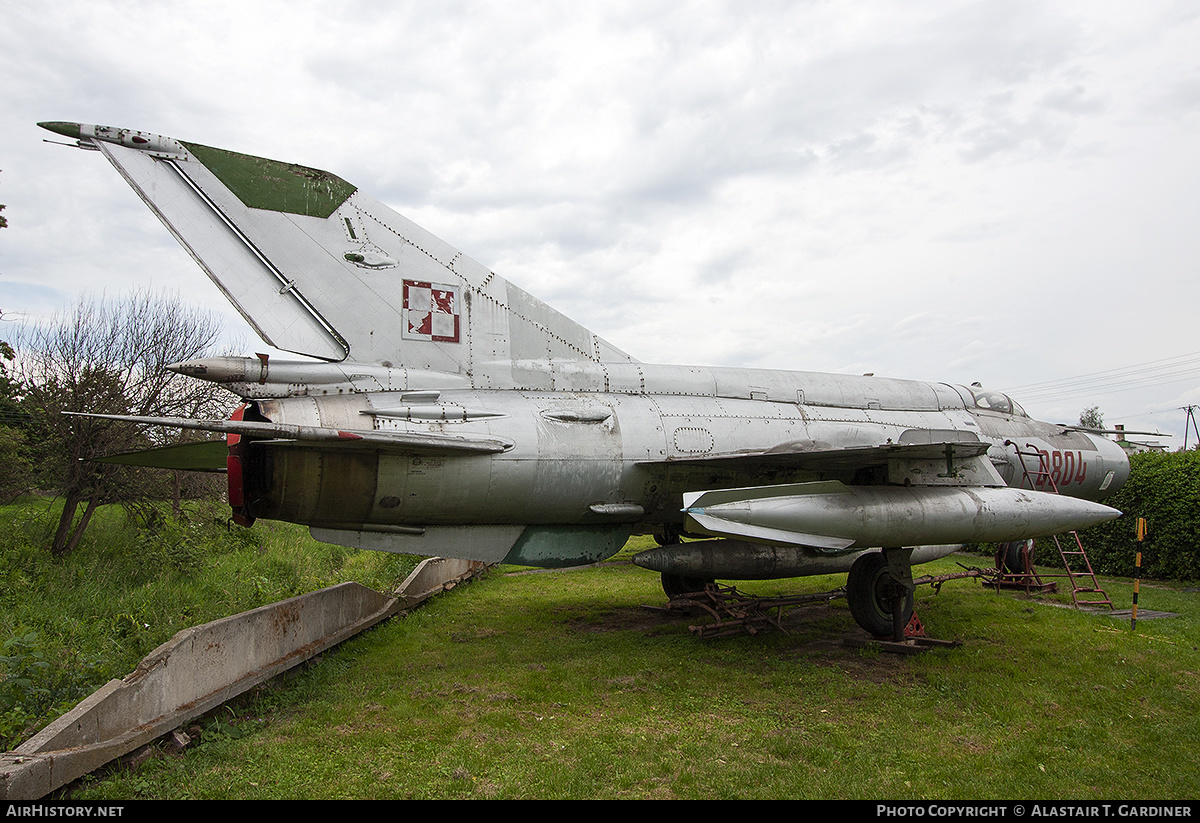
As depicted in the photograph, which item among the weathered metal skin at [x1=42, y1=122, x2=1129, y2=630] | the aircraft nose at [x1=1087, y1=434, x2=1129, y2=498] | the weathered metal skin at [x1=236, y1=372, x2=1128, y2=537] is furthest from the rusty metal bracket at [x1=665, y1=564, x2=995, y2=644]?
the aircraft nose at [x1=1087, y1=434, x2=1129, y2=498]

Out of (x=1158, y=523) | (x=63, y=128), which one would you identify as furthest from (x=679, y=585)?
(x=1158, y=523)

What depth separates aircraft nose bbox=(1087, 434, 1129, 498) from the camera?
987 centimetres

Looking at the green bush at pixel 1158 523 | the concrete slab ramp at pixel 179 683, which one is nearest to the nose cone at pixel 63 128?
the concrete slab ramp at pixel 179 683

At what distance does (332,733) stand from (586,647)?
3174 millimetres

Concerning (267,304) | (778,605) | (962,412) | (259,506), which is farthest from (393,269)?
(962,412)

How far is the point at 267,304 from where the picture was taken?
609cm

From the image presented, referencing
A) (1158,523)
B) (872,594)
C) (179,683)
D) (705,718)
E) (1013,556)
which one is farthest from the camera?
(1158,523)

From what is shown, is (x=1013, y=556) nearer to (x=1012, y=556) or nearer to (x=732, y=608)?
(x=1012, y=556)

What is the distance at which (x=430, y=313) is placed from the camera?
665 centimetres

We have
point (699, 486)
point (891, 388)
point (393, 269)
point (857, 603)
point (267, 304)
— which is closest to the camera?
point (267, 304)

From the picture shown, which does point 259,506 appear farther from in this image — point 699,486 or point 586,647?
point 699,486

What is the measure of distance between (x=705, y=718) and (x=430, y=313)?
14.4 feet

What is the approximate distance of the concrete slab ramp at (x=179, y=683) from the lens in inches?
133

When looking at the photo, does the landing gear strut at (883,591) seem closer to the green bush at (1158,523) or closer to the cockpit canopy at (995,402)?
the cockpit canopy at (995,402)
